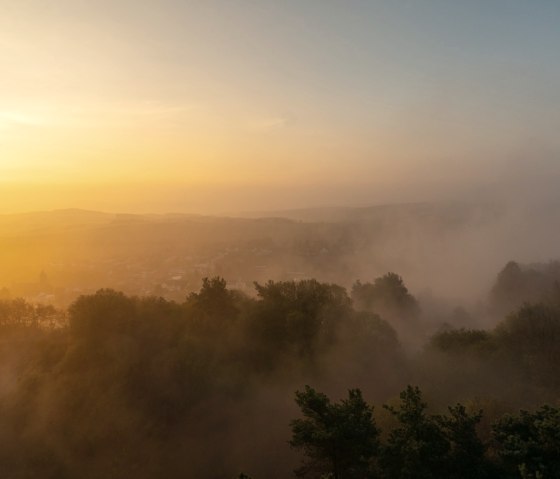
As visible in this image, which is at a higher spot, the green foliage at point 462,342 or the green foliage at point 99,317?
the green foliage at point 99,317

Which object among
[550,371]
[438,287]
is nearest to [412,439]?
[550,371]

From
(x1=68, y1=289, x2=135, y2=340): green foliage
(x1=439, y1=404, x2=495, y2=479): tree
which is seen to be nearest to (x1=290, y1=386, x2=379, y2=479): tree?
(x1=439, y1=404, x2=495, y2=479): tree

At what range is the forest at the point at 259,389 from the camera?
45.2 feet

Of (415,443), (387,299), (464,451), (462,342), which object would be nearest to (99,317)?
(415,443)

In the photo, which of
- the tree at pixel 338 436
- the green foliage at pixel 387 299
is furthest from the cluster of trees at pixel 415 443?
the green foliage at pixel 387 299

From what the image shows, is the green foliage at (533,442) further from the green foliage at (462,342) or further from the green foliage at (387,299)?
the green foliage at (387,299)

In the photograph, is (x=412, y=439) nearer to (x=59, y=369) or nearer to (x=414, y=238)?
(x=59, y=369)

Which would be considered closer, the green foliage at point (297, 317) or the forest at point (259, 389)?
the forest at point (259, 389)

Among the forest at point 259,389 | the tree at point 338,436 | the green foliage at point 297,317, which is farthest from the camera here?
the green foliage at point 297,317

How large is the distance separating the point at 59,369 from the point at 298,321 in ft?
57.2

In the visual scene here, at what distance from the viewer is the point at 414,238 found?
142 m

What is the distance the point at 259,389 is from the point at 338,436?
53.7ft

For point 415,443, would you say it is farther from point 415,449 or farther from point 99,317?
point 99,317

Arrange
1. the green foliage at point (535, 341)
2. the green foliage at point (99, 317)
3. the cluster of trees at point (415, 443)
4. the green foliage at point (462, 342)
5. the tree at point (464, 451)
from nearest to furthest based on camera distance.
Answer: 1. the cluster of trees at point (415, 443)
2. the tree at point (464, 451)
3. the green foliage at point (99, 317)
4. the green foliage at point (535, 341)
5. the green foliage at point (462, 342)
